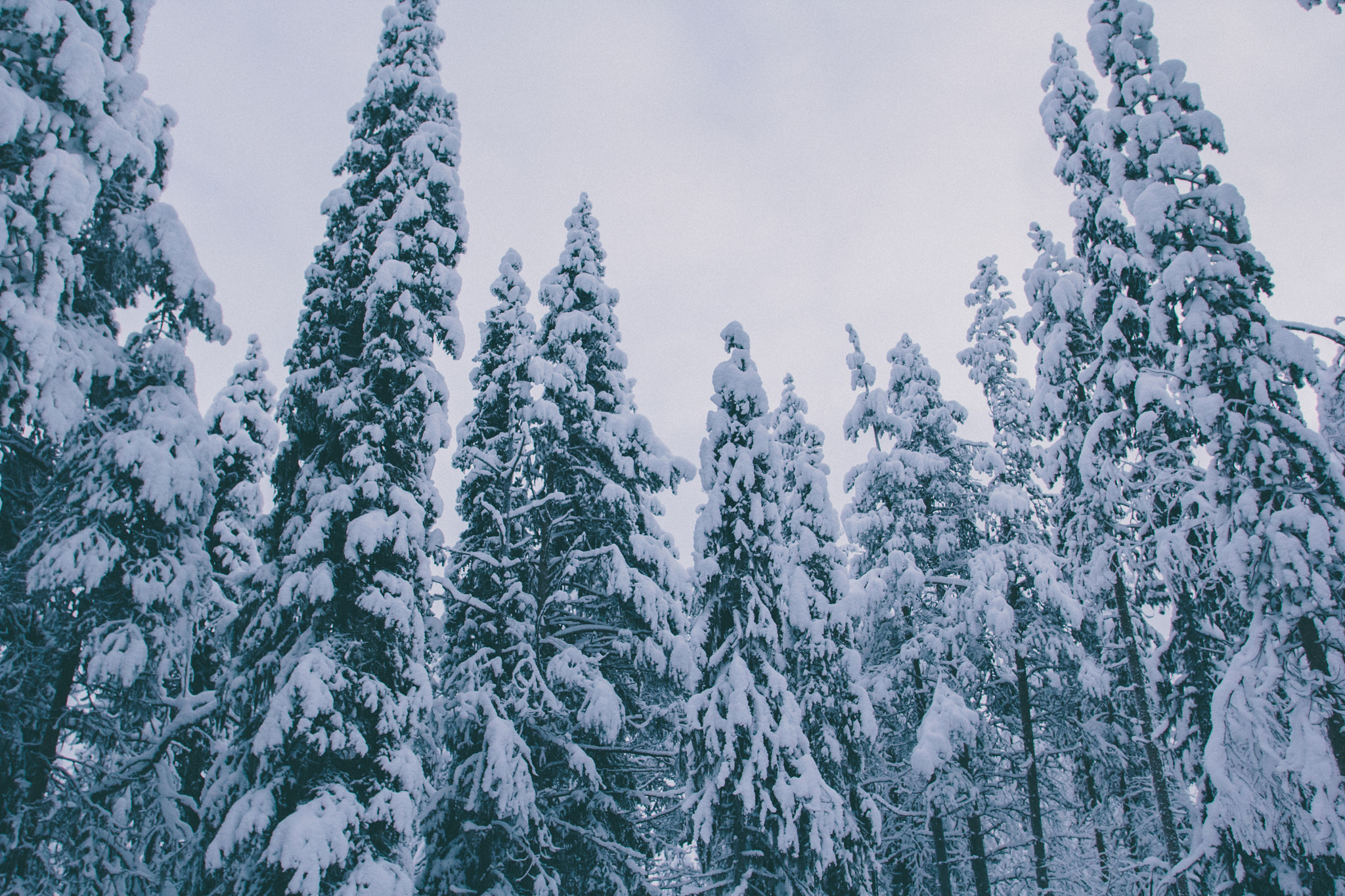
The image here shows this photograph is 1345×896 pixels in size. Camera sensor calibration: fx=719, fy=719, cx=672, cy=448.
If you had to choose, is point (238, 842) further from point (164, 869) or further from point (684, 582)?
point (684, 582)

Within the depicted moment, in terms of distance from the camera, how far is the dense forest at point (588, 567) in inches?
327

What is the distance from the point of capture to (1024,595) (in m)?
18.4

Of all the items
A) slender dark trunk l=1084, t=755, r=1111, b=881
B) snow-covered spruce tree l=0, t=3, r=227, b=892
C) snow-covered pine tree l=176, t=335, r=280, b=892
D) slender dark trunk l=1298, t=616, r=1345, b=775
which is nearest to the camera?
slender dark trunk l=1298, t=616, r=1345, b=775

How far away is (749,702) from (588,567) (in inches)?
181

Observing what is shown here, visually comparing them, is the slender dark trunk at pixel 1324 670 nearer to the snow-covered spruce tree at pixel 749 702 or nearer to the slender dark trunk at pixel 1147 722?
the slender dark trunk at pixel 1147 722

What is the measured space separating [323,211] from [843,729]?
1442 cm

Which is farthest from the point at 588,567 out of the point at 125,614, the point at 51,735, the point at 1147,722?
the point at 1147,722

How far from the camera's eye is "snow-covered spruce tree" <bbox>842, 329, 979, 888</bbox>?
1845 centimetres

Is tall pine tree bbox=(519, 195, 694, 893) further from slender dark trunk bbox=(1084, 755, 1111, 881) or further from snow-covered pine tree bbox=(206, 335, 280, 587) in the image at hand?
slender dark trunk bbox=(1084, 755, 1111, 881)

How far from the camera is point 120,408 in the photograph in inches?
385

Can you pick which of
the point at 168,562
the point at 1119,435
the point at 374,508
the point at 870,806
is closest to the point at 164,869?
the point at 168,562

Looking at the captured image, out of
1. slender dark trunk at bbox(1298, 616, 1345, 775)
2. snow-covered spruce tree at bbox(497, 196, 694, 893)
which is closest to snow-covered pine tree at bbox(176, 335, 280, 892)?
snow-covered spruce tree at bbox(497, 196, 694, 893)

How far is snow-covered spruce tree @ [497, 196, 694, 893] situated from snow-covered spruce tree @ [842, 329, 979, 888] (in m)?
6.09

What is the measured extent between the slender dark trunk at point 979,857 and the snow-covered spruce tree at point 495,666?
9.96 metres
